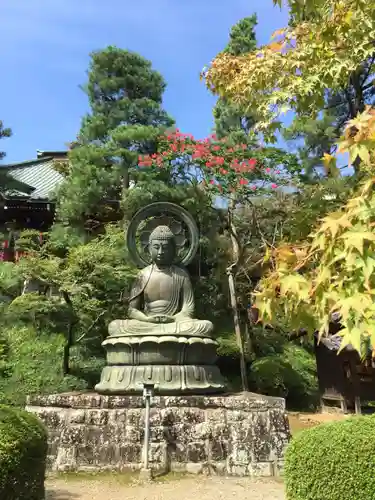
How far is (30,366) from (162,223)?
191 inches

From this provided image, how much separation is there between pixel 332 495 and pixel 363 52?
4460mm

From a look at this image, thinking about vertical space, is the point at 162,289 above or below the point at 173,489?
above

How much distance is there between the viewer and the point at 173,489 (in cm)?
464

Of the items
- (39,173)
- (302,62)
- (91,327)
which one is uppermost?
(39,173)

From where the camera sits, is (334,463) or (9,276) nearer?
(334,463)

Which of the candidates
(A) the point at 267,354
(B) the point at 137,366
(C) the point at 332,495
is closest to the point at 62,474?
(B) the point at 137,366

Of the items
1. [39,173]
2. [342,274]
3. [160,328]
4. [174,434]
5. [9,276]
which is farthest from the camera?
[39,173]


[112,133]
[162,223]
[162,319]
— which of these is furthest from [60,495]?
[112,133]

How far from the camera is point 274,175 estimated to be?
11359 millimetres

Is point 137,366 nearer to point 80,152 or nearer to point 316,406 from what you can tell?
point 316,406

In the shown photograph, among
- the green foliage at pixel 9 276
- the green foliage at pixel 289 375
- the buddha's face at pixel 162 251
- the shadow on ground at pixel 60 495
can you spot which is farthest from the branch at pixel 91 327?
the shadow on ground at pixel 60 495

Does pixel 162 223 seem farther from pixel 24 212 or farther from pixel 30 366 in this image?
pixel 24 212

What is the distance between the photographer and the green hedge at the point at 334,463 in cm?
288

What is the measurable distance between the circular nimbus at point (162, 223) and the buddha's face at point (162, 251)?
288 mm
